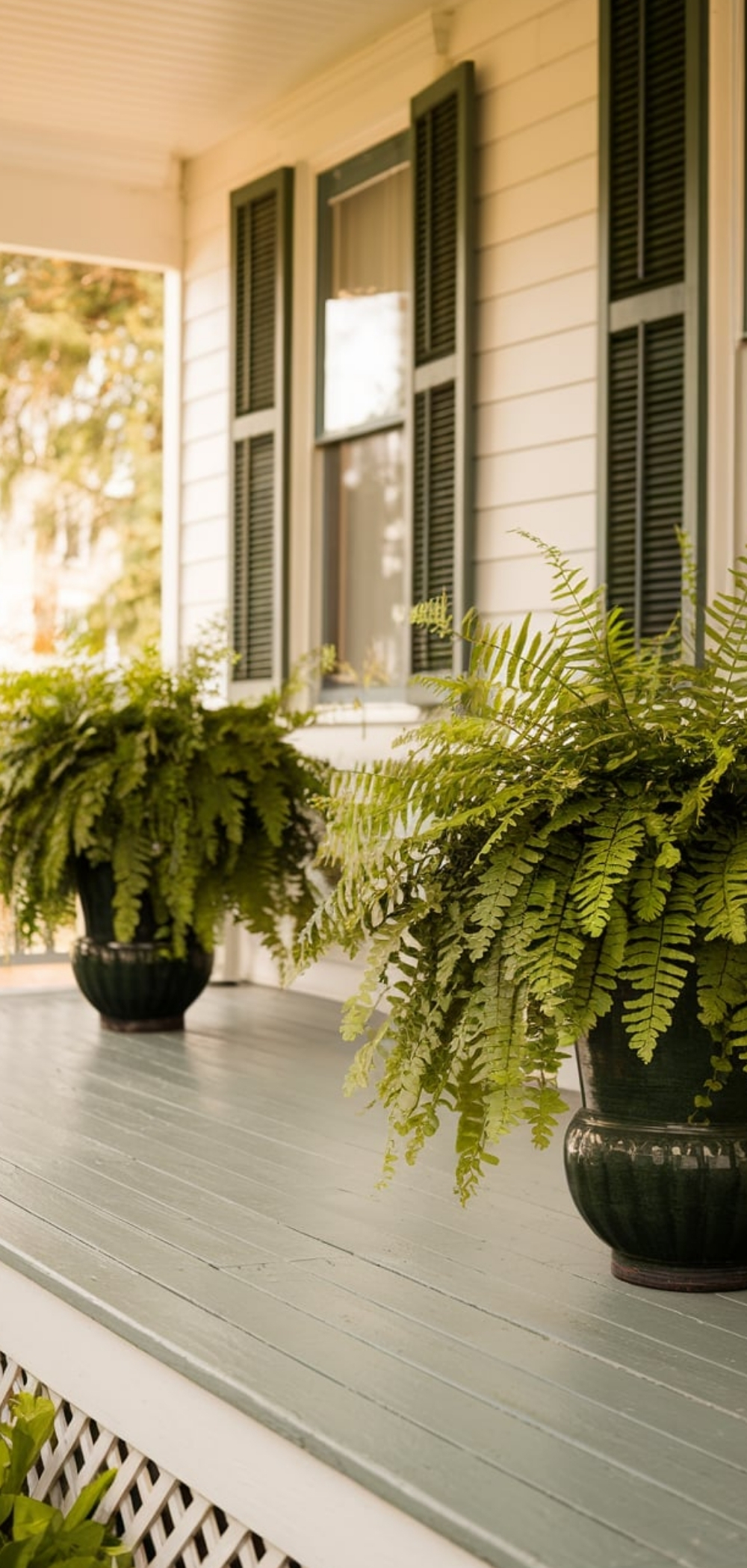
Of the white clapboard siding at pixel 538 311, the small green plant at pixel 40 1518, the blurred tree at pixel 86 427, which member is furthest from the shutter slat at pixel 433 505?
the blurred tree at pixel 86 427

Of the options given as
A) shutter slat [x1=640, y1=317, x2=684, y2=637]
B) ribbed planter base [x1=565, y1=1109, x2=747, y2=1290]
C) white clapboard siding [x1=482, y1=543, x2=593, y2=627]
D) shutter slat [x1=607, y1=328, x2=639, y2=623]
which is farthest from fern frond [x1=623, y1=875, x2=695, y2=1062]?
white clapboard siding [x1=482, y1=543, x2=593, y2=627]

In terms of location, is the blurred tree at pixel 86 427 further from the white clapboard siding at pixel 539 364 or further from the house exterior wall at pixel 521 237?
the white clapboard siding at pixel 539 364

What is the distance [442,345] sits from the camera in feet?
16.3

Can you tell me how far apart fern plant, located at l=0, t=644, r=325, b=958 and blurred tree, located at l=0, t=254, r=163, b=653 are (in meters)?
9.88

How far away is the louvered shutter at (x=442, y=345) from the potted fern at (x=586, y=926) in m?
2.48

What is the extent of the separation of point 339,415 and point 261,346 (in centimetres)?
55

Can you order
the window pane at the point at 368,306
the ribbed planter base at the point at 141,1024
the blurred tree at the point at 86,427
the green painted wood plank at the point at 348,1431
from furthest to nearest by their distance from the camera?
the blurred tree at the point at 86,427
the window pane at the point at 368,306
the ribbed planter base at the point at 141,1024
the green painted wood plank at the point at 348,1431

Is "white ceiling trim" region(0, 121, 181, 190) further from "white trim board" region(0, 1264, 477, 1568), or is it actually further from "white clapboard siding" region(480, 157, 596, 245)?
"white trim board" region(0, 1264, 477, 1568)

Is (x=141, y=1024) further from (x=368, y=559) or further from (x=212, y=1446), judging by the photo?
(x=212, y=1446)

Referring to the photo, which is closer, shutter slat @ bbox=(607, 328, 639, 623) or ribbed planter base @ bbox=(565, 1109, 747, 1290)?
ribbed planter base @ bbox=(565, 1109, 747, 1290)

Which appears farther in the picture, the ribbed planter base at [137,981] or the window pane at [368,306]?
the window pane at [368,306]

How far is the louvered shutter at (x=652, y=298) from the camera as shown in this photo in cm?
388

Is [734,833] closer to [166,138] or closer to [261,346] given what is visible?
[261,346]

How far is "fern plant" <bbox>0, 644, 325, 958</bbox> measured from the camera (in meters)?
4.40
